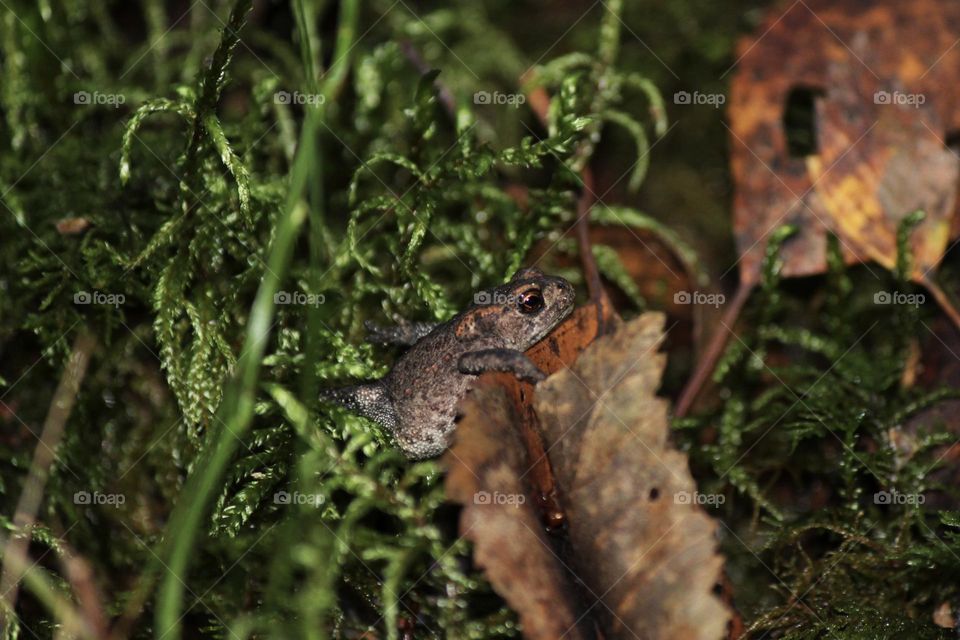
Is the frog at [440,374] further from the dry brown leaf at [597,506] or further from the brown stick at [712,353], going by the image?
the brown stick at [712,353]

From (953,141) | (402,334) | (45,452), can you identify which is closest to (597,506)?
(402,334)

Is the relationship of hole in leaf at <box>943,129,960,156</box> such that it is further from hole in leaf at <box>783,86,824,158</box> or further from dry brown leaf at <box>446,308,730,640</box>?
dry brown leaf at <box>446,308,730,640</box>

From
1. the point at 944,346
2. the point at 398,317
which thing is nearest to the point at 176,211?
the point at 398,317

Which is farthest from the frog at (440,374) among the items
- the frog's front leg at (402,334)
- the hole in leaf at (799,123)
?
the hole in leaf at (799,123)

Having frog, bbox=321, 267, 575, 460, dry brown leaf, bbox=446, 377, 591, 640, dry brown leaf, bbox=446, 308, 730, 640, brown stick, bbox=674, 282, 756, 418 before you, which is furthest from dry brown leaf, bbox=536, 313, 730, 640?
brown stick, bbox=674, 282, 756, 418

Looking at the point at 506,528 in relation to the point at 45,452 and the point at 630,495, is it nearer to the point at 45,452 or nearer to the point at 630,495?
the point at 630,495
